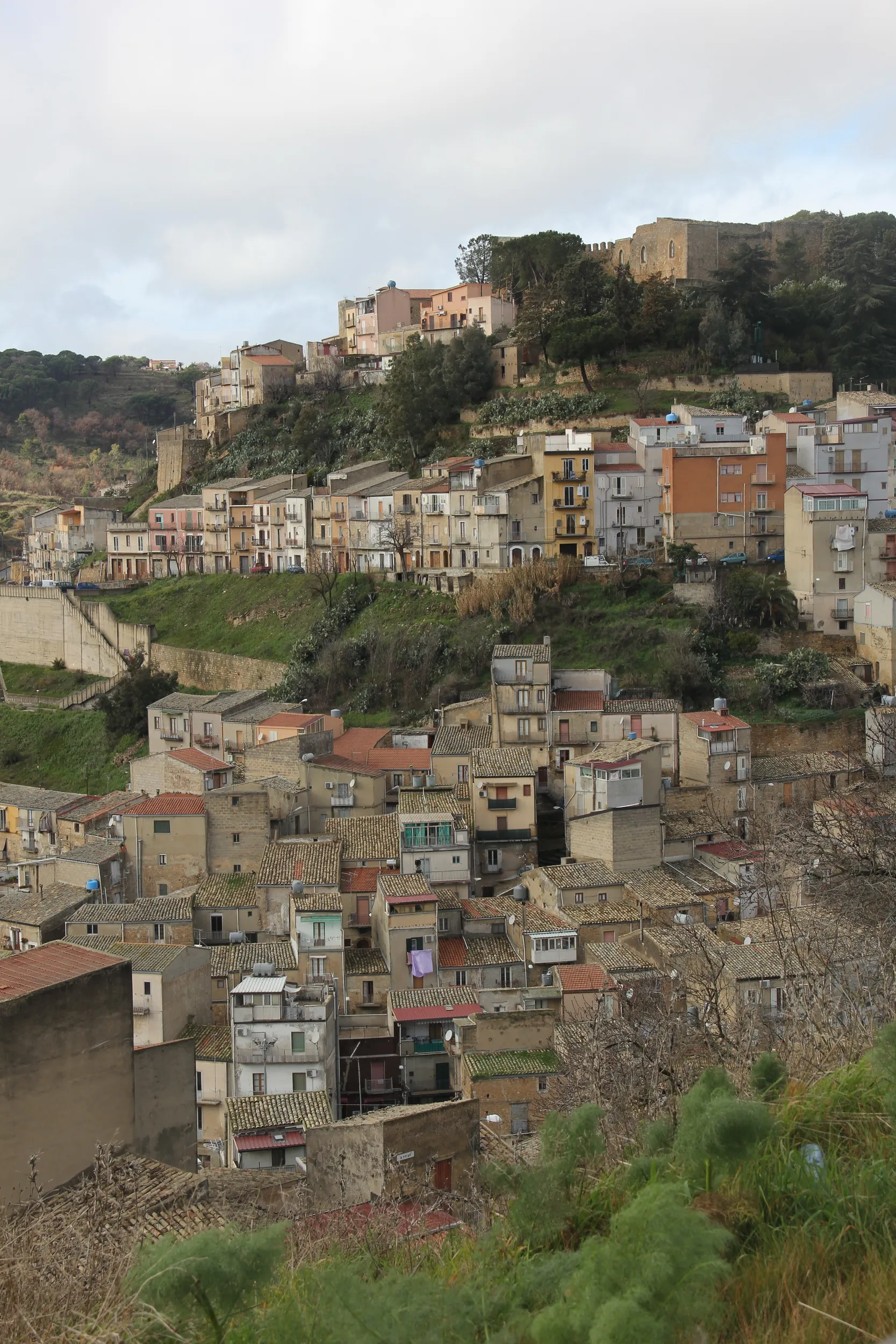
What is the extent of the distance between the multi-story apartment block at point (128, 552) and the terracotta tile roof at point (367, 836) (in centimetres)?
2281

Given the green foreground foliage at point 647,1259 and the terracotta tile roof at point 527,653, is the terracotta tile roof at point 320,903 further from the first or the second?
the green foreground foliage at point 647,1259

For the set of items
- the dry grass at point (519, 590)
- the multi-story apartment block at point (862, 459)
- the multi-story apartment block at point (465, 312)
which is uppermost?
the multi-story apartment block at point (465, 312)

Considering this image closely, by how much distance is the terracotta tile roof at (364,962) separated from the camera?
71.9 feet

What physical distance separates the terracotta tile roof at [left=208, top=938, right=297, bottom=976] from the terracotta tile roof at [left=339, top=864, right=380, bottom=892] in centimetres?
194

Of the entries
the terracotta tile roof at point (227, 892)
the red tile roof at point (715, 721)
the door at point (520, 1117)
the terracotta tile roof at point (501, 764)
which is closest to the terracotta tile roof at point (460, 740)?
the terracotta tile roof at point (501, 764)

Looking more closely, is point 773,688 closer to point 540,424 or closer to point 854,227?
point 540,424

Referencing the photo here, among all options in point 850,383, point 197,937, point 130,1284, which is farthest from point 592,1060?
point 850,383

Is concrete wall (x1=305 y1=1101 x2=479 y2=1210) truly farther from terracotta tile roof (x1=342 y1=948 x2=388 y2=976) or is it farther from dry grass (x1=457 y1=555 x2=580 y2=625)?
dry grass (x1=457 y1=555 x2=580 y2=625)

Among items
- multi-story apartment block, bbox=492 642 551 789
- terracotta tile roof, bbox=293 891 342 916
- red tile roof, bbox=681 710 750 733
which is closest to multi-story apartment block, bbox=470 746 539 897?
multi-story apartment block, bbox=492 642 551 789

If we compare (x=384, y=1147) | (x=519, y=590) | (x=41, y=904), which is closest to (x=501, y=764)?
(x=519, y=590)

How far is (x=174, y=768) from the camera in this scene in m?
29.5

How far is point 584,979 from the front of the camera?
19.2 meters

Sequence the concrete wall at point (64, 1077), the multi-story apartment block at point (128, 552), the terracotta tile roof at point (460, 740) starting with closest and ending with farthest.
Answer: the concrete wall at point (64, 1077) → the terracotta tile roof at point (460, 740) → the multi-story apartment block at point (128, 552)

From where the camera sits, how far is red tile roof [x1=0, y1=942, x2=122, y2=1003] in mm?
9406
